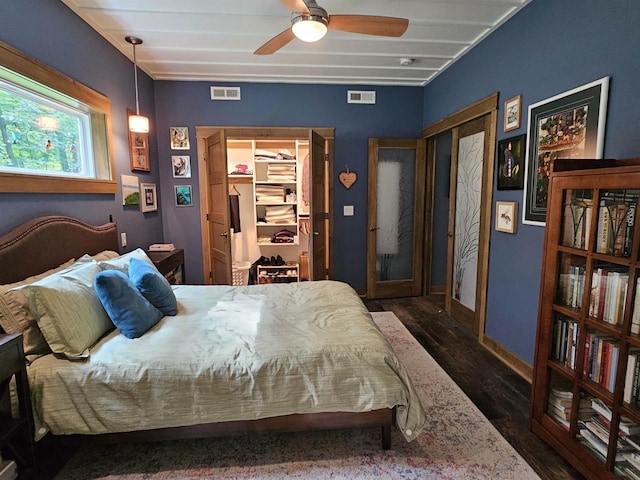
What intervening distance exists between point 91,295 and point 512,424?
2587 mm

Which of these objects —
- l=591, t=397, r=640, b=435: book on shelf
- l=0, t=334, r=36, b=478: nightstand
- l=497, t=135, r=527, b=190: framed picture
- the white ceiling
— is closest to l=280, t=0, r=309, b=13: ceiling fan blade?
the white ceiling

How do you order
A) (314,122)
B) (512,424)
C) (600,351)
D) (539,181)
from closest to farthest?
(600,351) → (512,424) → (539,181) → (314,122)

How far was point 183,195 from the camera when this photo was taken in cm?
416

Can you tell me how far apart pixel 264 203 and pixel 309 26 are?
3070mm

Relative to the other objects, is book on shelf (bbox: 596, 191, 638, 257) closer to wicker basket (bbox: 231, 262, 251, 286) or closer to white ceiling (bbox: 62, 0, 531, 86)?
white ceiling (bbox: 62, 0, 531, 86)

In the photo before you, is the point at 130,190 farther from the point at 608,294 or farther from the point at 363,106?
the point at 608,294

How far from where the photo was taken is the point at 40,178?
2.12 meters

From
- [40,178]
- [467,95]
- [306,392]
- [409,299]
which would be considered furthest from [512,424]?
[40,178]

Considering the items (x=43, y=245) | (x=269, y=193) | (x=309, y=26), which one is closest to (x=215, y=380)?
(x=43, y=245)

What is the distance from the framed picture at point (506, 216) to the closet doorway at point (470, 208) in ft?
0.43

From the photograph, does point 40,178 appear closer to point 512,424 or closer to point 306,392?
point 306,392

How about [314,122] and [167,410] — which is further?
[314,122]

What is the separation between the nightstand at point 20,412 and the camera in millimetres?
1442

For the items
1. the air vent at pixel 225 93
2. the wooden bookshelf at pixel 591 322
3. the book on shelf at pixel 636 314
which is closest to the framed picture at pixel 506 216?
the wooden bookshelf at pixel 591 322
